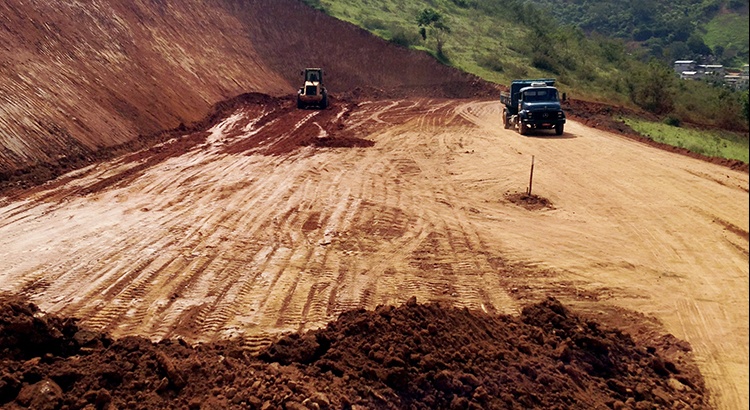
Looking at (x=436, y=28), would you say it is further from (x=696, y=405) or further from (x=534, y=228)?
(x=696, y=405)

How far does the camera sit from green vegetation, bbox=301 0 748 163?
122 feet

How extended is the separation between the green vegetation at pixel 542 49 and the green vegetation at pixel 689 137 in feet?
4.47

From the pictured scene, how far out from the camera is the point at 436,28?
55094mm

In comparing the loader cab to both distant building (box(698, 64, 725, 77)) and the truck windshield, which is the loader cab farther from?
distant building (box(698, 64, 725, 77))

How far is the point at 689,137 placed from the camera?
1075 inches

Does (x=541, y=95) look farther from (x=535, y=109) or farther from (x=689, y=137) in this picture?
A: (x=689, y=137)

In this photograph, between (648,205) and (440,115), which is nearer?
(648,205)

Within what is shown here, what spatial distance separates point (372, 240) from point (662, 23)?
9545 cm

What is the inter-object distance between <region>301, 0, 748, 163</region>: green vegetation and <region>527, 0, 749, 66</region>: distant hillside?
1.06ft

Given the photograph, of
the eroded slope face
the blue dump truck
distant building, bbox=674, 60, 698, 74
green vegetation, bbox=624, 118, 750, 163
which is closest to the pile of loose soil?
the eroded slope face

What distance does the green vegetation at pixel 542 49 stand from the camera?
37.2 m

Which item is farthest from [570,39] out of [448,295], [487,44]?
[448,295]

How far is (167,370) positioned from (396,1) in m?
62.9

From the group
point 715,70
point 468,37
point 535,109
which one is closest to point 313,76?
point 535,109
